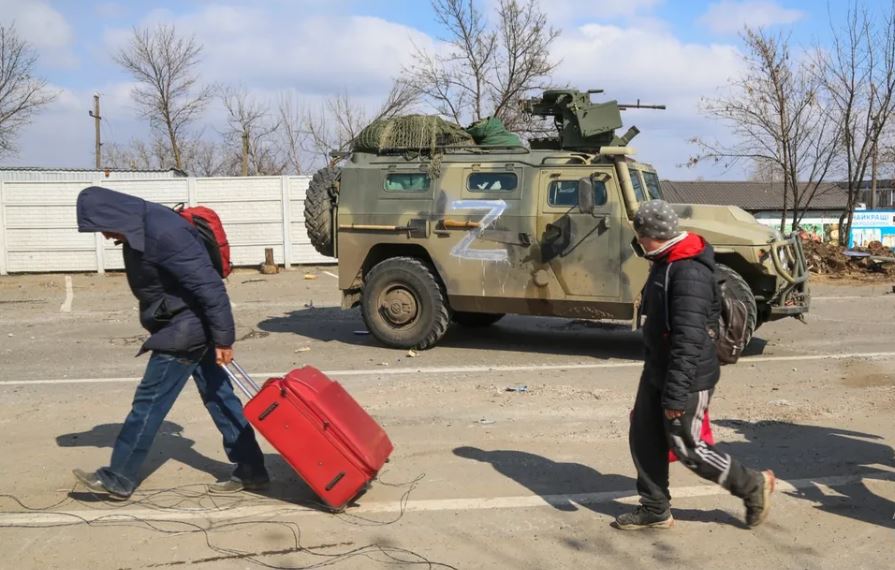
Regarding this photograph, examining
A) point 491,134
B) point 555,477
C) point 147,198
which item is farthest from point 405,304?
point 147,198

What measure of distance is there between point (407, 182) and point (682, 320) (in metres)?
5.98

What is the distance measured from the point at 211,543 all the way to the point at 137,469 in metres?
0.83

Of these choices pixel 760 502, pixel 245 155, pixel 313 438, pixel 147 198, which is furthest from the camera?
pixel 245 155

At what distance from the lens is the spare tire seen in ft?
32.2

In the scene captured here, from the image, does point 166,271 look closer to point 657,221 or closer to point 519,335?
point 657,221

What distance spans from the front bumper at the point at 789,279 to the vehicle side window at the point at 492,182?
109 inches

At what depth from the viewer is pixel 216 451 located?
5.71 metres

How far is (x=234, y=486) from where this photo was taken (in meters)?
4.83

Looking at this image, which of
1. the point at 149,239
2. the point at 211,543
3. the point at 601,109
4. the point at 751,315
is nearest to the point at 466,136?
the point at 601,109

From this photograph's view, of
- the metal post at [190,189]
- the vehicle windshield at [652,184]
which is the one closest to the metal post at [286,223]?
the metal post at [190,189]

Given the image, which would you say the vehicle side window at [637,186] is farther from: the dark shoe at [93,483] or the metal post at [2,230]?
the metal post at [2,230]

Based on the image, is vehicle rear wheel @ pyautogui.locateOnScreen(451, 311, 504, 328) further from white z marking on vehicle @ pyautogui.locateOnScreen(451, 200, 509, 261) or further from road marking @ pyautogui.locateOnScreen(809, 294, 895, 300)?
road marking @ pyautogui.locateOnScreen(809, 294, 895, 300)

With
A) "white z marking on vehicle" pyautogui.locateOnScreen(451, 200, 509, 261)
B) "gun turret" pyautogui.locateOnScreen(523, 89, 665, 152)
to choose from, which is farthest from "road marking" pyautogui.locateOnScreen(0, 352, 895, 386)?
"gun turret" pyautogui.locateOnScreen(523, 89, 665, 152)

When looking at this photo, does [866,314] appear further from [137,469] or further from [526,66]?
[526,66]
